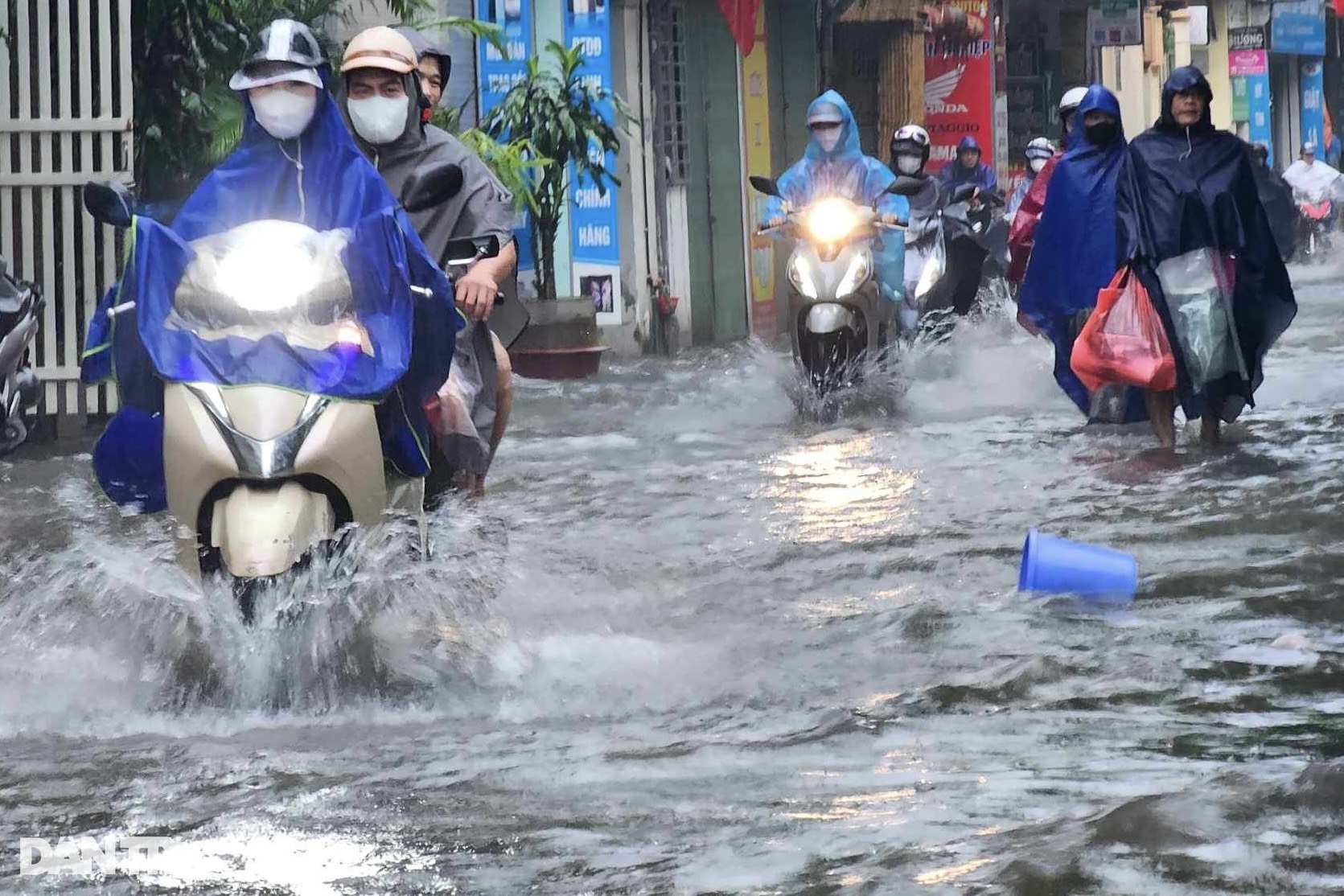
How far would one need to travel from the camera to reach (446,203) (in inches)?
261

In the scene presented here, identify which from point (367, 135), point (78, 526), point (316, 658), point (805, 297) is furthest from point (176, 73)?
point (316, 658)

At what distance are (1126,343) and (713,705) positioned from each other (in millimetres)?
5354

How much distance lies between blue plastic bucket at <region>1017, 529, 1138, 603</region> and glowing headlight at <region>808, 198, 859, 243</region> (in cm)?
570

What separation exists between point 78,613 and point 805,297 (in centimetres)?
664

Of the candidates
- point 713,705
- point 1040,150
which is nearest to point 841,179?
point 1040,150

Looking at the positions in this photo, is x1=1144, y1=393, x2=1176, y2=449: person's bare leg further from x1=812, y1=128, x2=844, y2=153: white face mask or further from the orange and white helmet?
the orange and white helmet

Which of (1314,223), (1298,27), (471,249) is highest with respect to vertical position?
(1298,27)

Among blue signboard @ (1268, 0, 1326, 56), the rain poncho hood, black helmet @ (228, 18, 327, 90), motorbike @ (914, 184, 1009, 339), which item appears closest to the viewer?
black helmet @ (228, 18, 327, 90)

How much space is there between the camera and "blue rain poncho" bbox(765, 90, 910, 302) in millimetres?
12656

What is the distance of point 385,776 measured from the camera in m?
4.65

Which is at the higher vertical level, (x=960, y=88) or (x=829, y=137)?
(x=960, y=88)

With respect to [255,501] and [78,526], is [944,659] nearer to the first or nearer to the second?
[255,501]

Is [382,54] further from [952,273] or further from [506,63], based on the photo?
[506,63]

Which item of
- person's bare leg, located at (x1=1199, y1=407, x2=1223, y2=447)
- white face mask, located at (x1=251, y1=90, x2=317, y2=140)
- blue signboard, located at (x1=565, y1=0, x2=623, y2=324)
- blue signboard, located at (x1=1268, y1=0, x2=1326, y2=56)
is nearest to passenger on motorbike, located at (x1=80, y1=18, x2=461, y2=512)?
white face mask, located at (x1=251, y1=90, x2=317, y2=140)
